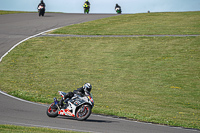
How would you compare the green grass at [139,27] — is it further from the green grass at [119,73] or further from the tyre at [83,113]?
the tyre at [83,113]

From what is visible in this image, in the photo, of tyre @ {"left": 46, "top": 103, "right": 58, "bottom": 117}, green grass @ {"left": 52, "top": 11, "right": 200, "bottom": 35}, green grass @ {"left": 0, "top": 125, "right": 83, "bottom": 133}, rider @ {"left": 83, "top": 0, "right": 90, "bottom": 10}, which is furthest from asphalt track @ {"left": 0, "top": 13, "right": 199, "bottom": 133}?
rider @ {"left": 83, "top": 0, "right": 90, "bottom": 10}

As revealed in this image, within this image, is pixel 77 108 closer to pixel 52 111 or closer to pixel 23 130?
pixel 52 111

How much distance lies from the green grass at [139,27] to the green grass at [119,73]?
9.10 feet

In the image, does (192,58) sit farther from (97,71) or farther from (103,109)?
(103,109)

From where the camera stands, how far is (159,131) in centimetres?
1082

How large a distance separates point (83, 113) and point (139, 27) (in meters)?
26.5

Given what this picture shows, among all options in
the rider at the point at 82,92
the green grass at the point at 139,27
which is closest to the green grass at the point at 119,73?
the rider at the point at 82,92

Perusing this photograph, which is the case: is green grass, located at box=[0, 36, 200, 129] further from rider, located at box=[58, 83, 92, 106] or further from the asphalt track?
rider, located at box=[58, 83, 92, 106]

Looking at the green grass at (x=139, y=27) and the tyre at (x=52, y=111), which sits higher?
the green grass at (x=139, y=27)

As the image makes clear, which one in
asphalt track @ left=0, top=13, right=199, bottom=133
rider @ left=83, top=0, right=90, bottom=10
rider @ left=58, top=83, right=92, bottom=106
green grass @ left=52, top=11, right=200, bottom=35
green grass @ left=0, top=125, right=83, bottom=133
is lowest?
green grass @ left=0, top=125, right=83, bottom=133

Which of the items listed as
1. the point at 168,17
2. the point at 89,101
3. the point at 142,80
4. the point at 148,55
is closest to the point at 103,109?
the point at 89,101

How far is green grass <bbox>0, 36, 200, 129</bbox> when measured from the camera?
15695 mm

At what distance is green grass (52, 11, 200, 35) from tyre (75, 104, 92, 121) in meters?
22.9

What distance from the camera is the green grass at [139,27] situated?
33.8 meters
